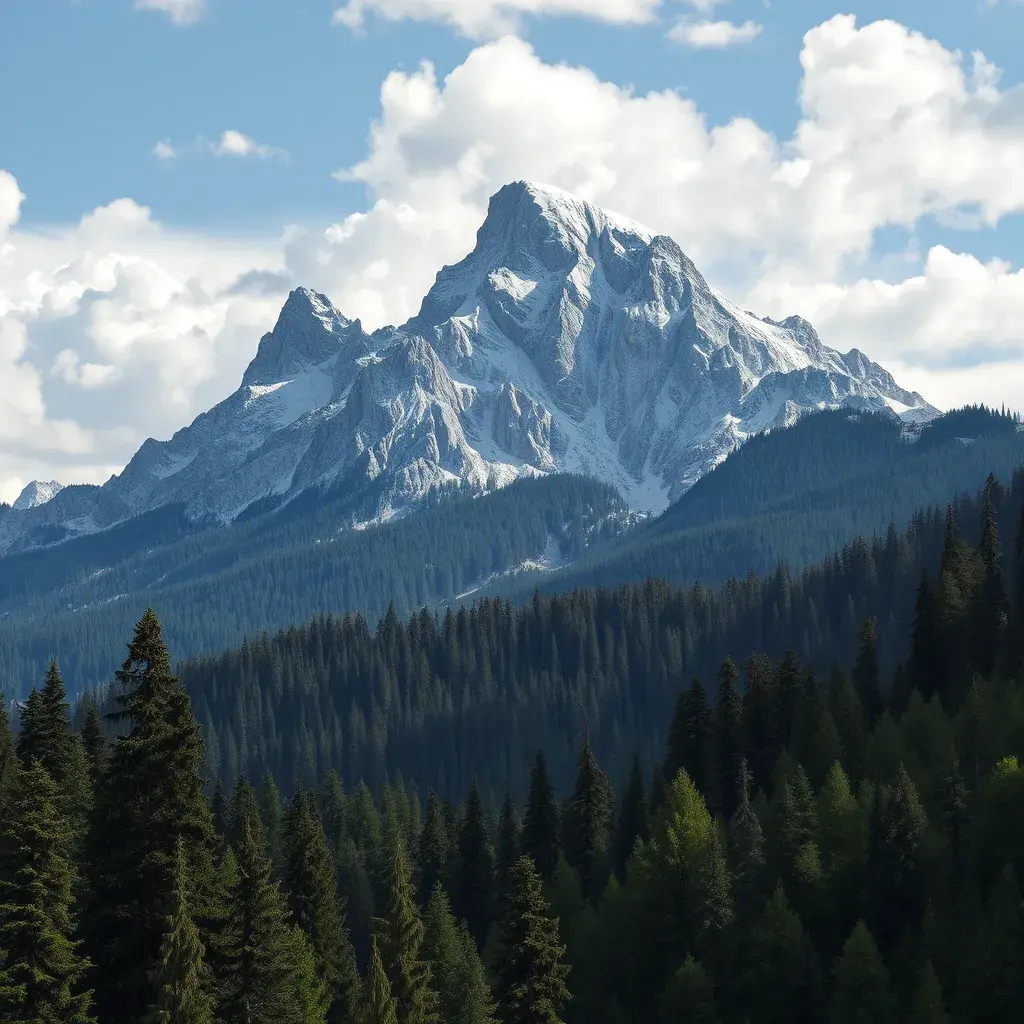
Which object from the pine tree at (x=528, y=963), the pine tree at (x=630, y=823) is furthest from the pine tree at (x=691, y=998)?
the pine tree at (x=630, y=823)

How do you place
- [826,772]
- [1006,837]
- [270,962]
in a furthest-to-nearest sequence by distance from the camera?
[826,772] < [1006,837] < [270,962]

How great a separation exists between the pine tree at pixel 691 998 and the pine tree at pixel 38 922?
30.5 m

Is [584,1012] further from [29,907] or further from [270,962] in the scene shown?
[29,907]

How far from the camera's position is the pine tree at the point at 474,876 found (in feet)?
302

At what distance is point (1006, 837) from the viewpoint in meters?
70.5

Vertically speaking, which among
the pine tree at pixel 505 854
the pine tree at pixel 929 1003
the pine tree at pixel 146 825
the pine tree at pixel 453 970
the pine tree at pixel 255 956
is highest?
the pine tree at pixel 146 825

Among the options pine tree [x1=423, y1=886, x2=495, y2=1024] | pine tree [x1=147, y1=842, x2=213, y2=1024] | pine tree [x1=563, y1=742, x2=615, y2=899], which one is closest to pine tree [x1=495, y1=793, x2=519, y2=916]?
pine tree [x1=563, y1=742, x2=615, y2=899]

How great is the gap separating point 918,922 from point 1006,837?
16.5 feet

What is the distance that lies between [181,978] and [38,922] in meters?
4.17

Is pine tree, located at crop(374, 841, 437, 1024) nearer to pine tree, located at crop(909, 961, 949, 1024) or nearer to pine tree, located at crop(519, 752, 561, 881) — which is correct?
pine tree, located at crop(909, 961, 949, 1024)

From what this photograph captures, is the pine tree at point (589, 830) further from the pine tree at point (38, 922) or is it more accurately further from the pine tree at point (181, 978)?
the pine tree at point (181, 978)

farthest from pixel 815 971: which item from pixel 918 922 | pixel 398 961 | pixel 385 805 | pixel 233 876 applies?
pixel 385 805

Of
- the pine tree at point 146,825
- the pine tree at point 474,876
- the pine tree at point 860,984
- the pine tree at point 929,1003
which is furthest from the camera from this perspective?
the pine tree at point 474,876

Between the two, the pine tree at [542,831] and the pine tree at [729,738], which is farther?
the pine tree at [729,738]
